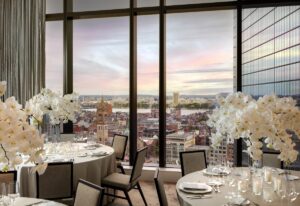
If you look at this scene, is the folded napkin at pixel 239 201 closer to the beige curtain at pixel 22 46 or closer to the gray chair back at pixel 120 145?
the gray chair back at pixel 120 145

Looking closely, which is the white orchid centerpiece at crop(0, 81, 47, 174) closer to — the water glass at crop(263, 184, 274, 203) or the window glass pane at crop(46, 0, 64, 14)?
the water glass at crop(263, 184, 274, 203)

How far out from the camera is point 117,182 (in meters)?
4.22

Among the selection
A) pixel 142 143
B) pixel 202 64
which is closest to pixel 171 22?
pixel 202 64

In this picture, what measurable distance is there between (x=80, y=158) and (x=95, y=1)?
11.8 feet

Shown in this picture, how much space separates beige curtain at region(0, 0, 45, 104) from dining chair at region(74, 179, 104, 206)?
416 centimetres

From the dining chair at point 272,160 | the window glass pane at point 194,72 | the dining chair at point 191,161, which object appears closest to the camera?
the dining chair at point 191,161

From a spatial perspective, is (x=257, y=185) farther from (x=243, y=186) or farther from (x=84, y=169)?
(x=84, y=169)

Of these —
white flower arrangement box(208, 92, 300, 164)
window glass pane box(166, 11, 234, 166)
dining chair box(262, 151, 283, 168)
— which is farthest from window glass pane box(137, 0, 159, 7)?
white flower arrangement box(208, 92, 300, 164)

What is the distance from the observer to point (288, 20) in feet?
17.5

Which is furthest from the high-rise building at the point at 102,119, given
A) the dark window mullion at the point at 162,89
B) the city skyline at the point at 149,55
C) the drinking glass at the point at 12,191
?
the drinking glass at the point at 12,191

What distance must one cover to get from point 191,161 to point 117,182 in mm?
1112

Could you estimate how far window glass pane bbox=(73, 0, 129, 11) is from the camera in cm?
612

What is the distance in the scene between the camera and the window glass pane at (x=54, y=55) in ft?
21.3

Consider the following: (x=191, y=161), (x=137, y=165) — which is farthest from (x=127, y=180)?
(x=191, y=161)
